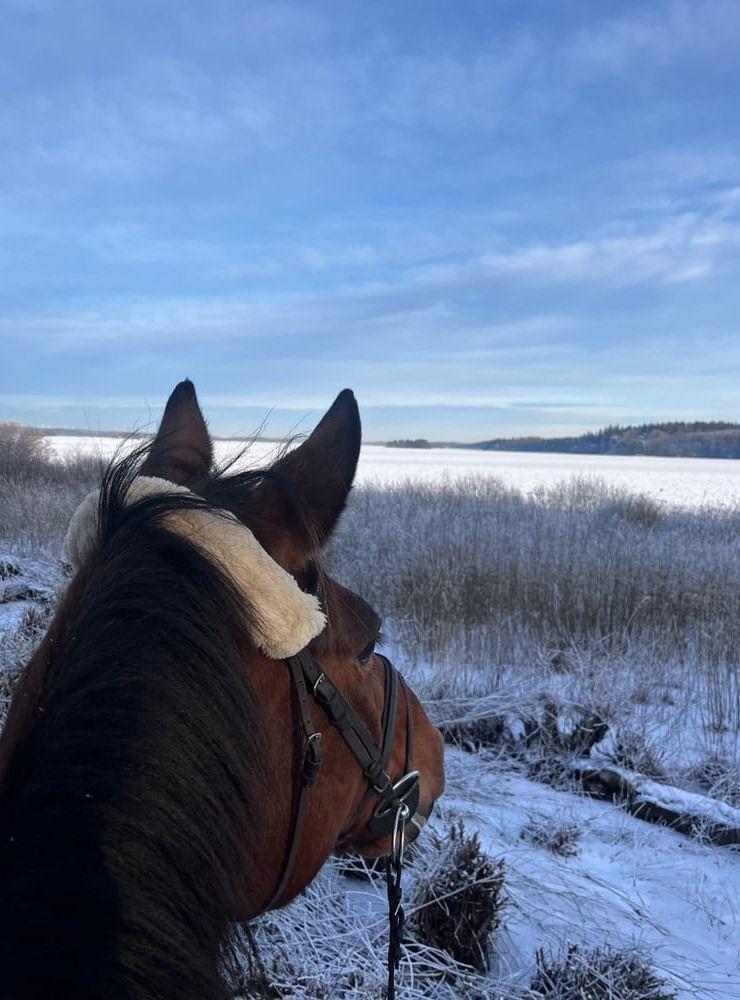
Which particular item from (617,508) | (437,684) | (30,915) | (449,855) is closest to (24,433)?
(617,508)

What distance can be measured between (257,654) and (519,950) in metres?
2.45

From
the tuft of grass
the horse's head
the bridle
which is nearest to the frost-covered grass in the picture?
the tuft of grass

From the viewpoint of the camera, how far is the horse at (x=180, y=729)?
740 mm

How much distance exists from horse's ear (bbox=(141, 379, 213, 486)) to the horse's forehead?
0.81 feet

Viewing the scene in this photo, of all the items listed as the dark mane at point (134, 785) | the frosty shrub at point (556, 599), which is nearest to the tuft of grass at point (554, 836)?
the frosty shrub at point (556, 599)

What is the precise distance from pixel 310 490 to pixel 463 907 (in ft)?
7.40

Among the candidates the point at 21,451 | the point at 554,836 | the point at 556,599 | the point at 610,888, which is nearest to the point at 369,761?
the point at 610,888

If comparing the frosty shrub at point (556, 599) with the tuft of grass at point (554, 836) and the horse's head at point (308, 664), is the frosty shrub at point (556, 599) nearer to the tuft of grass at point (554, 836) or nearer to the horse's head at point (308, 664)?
the tuft of grass at point (554, 836)

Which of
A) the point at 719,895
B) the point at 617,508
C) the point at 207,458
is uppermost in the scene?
the point at 207,458

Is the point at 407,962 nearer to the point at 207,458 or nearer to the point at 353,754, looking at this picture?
the point at 353,754

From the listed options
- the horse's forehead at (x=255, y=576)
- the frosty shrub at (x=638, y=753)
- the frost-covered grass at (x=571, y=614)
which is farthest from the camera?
the frost-covered grass at (x=571, y=614)

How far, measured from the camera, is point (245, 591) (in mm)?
990

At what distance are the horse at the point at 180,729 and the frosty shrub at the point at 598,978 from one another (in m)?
1.76

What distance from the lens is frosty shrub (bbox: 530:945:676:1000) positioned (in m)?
2.40
